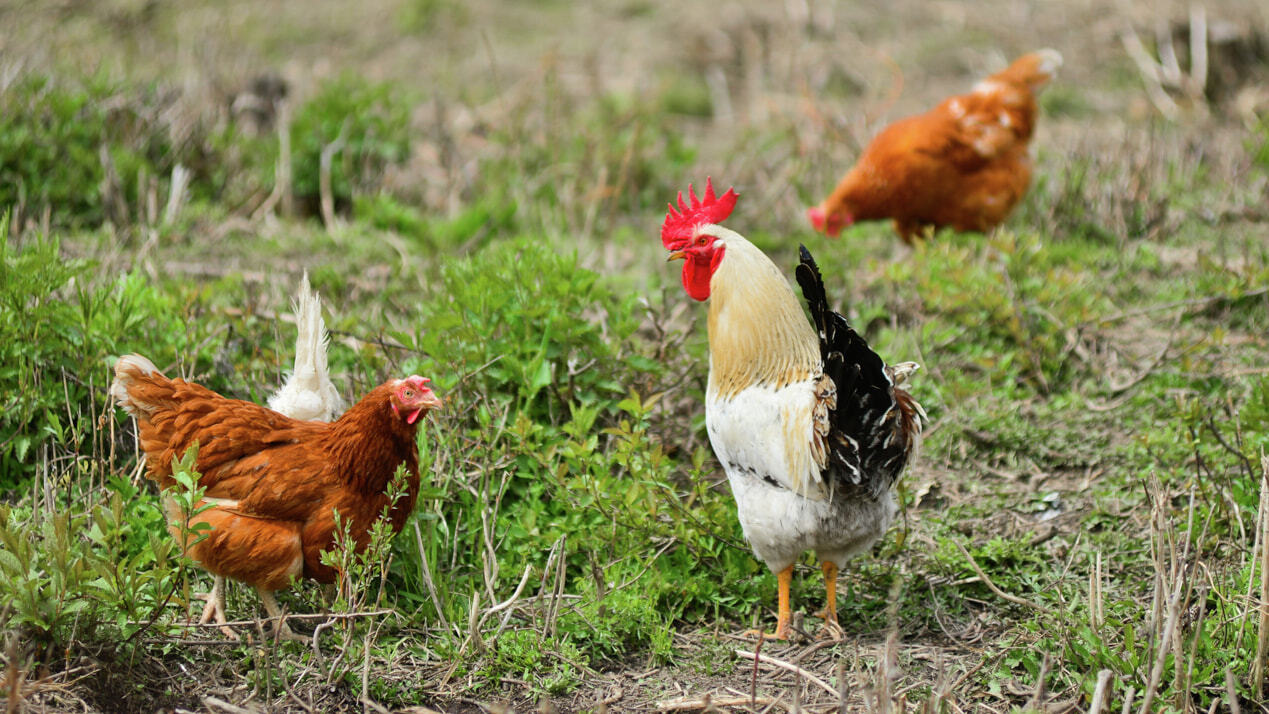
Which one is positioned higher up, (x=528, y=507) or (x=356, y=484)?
(x=356, y=484)

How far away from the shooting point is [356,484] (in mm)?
3271

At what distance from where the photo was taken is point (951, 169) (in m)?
5.92

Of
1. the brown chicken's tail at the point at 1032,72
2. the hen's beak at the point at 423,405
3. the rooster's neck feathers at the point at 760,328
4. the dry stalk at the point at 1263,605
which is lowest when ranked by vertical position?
the dry stalk at the point at 1263,605

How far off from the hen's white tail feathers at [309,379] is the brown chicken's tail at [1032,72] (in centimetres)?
447

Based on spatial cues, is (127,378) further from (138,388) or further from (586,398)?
(586,398)

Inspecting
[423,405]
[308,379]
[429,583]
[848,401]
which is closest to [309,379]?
[308,379]

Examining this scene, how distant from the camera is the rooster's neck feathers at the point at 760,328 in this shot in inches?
130

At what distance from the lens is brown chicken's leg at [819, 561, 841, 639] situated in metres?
3.40

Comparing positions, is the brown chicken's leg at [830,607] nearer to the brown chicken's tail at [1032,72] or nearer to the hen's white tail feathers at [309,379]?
the hen's white tail feathers at [309,379]

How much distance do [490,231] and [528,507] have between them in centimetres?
298

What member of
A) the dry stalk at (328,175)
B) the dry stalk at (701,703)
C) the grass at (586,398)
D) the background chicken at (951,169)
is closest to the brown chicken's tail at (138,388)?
the grass at (586,398)

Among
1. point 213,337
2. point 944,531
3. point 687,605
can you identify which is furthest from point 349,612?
point 944,531

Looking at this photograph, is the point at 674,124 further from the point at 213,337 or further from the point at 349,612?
the point at 349,612

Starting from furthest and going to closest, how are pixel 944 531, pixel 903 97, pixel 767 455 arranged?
pixel 903 97 < pixel 944 531 < pixel 767 455
